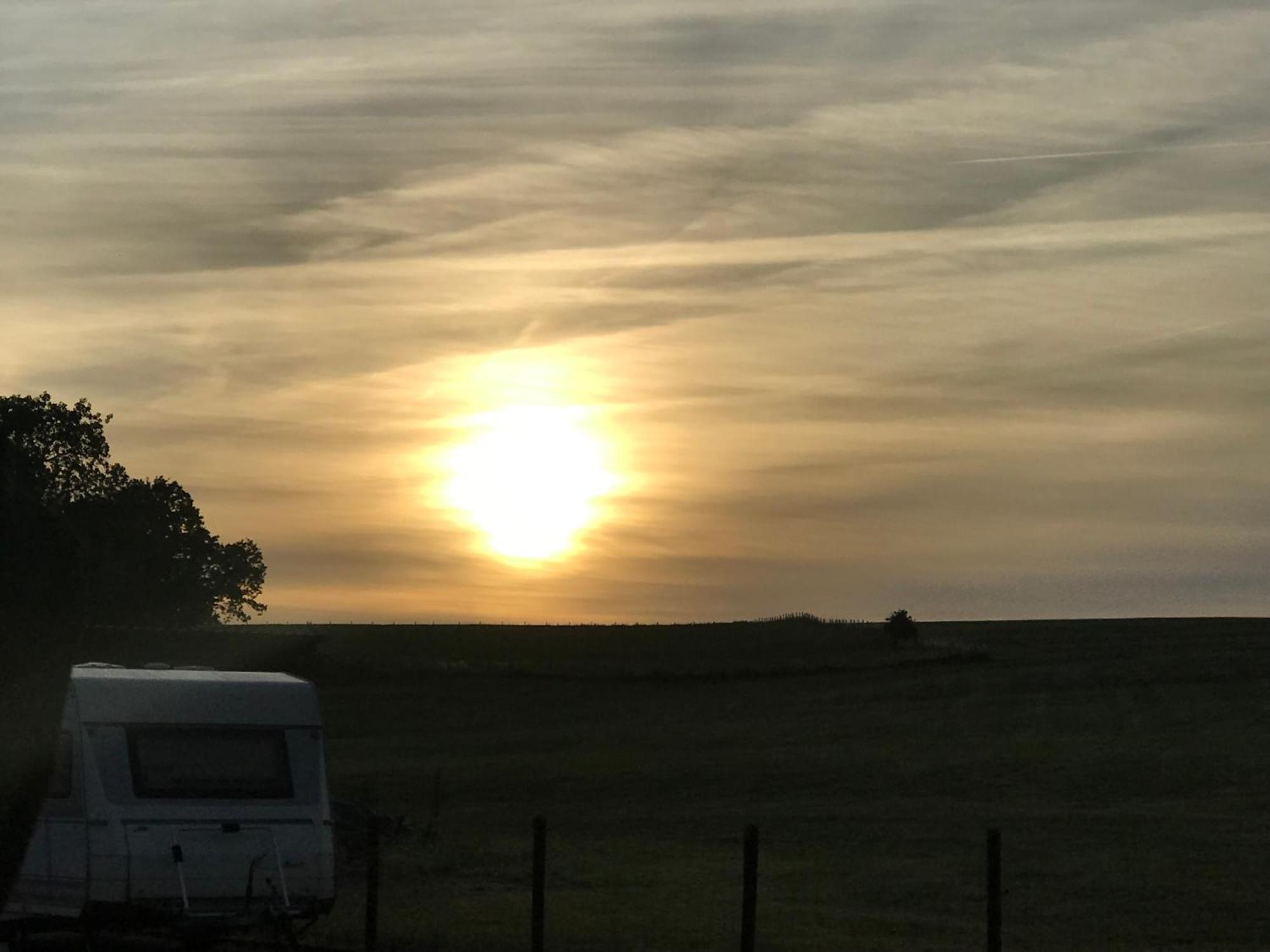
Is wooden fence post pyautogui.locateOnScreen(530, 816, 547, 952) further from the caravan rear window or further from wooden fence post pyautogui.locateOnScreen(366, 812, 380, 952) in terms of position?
the caravan rear window

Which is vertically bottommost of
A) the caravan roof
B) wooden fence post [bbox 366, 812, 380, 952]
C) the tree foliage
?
wooden fence post [bbox 366, 812, 380, 952]

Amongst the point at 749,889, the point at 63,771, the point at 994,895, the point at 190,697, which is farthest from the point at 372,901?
the point at 994,895

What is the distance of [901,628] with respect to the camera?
95250 mm

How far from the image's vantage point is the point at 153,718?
57.2ft

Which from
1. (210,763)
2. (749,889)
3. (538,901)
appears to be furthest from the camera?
(210,763)

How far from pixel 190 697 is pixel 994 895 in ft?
26.3

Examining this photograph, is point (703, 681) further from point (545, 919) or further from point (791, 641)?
point (545, 919)

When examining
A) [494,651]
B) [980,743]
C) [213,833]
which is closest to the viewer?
[213,833]

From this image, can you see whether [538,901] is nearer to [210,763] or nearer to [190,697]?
[210,763]

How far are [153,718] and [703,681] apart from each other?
2560 inches

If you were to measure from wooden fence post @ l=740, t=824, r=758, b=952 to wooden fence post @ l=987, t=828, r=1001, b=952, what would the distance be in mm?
2041

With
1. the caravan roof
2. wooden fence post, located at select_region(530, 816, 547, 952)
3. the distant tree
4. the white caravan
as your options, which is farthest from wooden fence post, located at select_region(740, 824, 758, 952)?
the distant tree

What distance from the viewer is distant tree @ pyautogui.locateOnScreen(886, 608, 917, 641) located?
311 ft

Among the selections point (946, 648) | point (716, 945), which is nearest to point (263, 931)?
point (716, 945)
